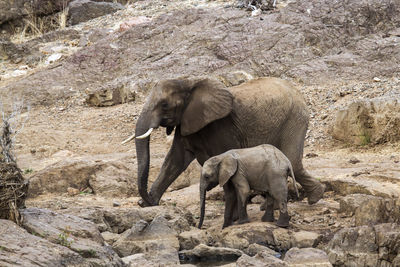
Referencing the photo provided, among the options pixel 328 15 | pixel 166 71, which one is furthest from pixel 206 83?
pixel 328 15

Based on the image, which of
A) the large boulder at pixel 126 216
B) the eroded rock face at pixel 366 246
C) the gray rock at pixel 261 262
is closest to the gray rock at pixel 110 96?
the large boulder at pixel 126 216

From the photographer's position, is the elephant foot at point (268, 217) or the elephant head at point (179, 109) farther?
the elephant head at point (179, 109)

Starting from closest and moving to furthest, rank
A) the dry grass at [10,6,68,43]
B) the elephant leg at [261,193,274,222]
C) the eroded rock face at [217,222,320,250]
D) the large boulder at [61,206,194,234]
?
the eroded rock face at [217,222,320,250] < the large boulder at [61,206,194,234] < the elephant leg at [261,193,274,222] < the dry grass at [10,6,68,43]

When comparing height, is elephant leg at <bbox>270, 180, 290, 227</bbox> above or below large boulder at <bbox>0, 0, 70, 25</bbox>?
above

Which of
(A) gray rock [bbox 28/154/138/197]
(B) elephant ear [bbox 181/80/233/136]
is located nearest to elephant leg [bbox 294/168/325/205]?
(B) elephant ear [bbox 181/80/233/136]

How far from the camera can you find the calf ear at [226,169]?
10.7m

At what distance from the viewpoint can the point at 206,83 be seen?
12.0 meters

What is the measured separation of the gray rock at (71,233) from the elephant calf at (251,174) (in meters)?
2.01

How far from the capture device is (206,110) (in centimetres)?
1184

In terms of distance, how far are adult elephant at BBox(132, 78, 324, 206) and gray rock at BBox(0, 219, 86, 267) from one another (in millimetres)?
3508

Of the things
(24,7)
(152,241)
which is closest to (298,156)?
(152,241)

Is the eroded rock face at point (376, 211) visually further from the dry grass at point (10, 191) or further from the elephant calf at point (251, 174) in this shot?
the dry grass at point (10, 191)

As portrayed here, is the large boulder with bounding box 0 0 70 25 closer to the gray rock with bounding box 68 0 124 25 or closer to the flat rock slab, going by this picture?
the gray rock with bounding box 68 0 124 25

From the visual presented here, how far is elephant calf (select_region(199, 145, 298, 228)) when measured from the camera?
10641 millimetres
